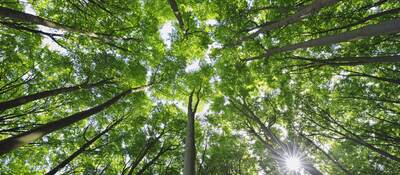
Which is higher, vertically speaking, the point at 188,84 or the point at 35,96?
the point at 188,84

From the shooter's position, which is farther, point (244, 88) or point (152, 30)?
point (244, 88)

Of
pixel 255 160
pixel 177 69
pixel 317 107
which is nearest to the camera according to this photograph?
pixel 317 107

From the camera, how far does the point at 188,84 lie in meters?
12.9

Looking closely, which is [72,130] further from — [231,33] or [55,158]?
[231,33]

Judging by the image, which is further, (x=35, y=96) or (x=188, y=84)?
(x=188, y=84)

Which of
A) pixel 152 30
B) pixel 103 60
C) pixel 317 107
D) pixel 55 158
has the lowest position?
pixel 55 158

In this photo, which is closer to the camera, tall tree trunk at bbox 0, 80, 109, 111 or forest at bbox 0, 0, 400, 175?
tall tree trunk at bbox 0, 80, 109, 111

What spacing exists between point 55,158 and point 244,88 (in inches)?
404

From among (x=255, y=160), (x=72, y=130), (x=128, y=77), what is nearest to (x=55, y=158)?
(x=72, y=130)

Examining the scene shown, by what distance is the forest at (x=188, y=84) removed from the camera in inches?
310

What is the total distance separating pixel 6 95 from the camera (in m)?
9.98

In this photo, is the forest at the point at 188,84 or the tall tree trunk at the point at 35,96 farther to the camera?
the forest at the point at 188,84

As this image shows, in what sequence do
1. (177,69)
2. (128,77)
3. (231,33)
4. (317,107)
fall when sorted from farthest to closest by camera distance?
(177,69)
(317,107)
(128,77)
(231,33)

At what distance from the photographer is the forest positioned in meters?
7.88
